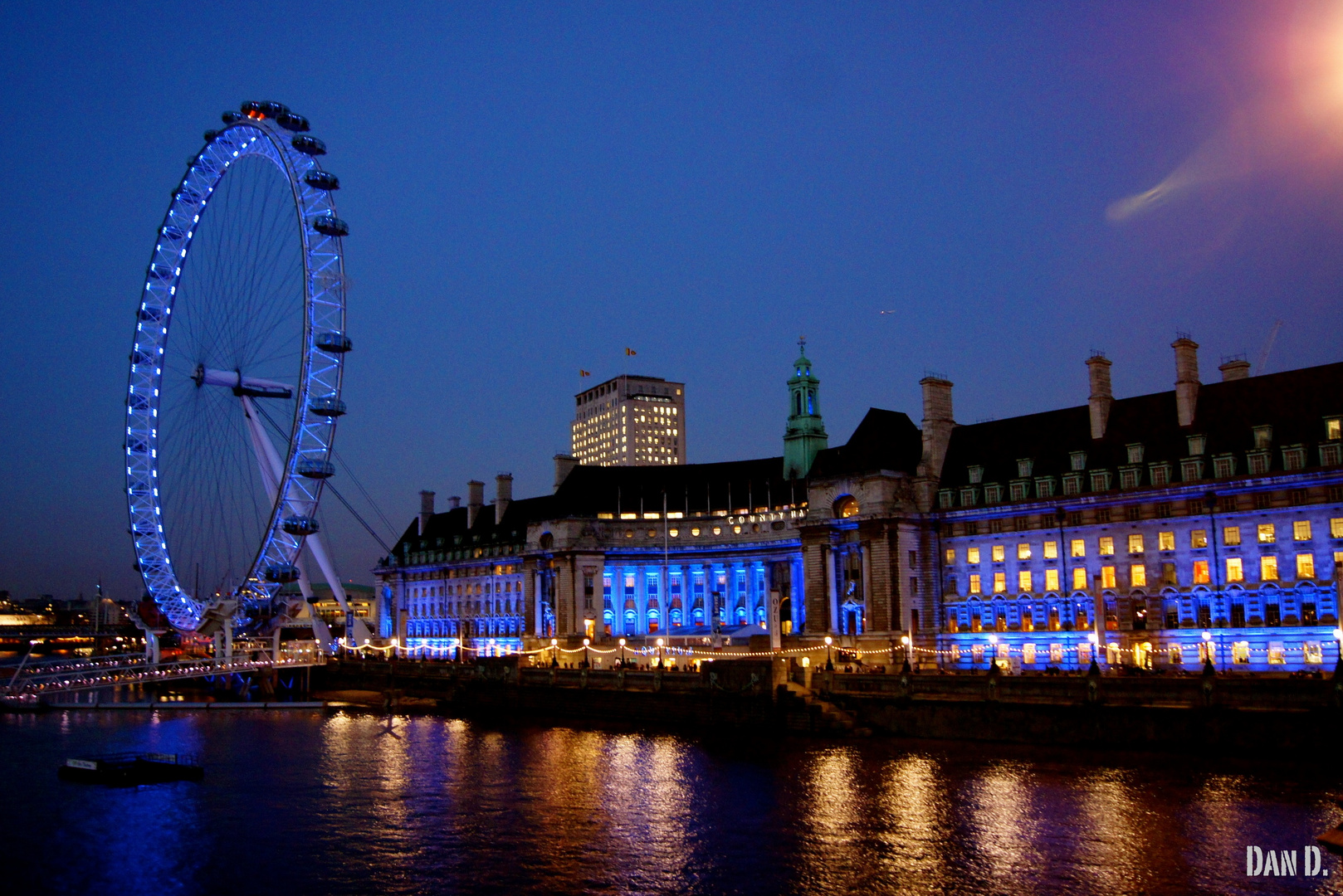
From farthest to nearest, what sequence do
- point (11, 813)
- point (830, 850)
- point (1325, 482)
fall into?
point (1325, 482)
point (11, 813)
point (830, 850)

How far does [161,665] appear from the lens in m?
106

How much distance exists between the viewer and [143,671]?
107500 millimetres

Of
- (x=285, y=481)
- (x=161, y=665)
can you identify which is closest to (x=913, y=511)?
(x=285, y=481)

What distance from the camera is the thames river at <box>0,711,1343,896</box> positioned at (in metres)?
38.0

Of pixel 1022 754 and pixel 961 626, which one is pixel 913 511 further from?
pixel 1022 754

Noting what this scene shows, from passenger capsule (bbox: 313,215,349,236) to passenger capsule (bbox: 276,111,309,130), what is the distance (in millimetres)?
6685

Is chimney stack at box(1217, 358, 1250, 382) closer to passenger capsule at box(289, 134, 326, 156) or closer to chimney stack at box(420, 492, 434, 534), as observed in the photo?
passenger capsule at box(289, 134, 326, 156)

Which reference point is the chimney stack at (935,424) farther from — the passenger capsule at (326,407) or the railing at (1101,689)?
the passenger capsule at (326,407)

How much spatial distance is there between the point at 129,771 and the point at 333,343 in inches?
1569

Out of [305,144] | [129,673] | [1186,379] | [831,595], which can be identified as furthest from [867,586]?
[129,673]

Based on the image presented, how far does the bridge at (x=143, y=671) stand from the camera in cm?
9719

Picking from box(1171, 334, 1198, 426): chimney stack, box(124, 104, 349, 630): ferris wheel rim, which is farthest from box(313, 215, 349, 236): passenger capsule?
box(1171, 334, 1198, 426): chimney stack

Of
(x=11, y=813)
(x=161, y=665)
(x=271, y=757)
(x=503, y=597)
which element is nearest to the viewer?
(x=11, y=813)

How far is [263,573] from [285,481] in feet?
31.2
